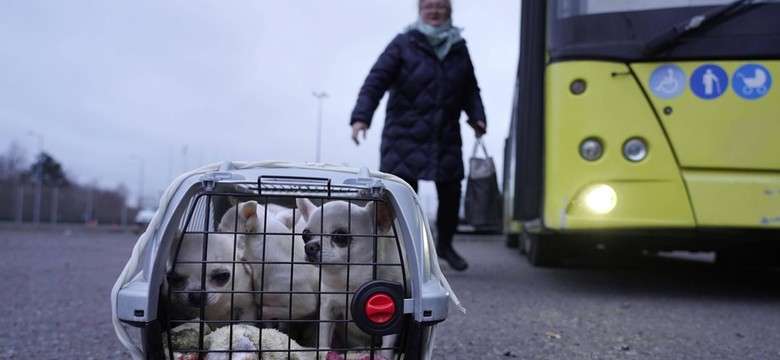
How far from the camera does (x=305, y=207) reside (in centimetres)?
237

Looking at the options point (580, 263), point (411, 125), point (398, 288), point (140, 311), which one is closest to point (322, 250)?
point (398, 288)

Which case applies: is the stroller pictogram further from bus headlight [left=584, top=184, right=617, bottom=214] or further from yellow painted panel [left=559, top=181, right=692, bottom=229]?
bus headlight [left=584, top=184, right=617, bottom=214]

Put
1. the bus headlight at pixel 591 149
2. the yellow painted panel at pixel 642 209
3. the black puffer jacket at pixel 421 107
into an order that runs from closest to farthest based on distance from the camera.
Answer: the yellow painted panel at pixel 642 209 < the bus headlight at pixel 591 149 < the black puffer jacket at pixel 421 107

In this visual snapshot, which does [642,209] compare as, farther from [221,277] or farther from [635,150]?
[221,277]

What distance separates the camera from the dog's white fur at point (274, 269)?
205 cm

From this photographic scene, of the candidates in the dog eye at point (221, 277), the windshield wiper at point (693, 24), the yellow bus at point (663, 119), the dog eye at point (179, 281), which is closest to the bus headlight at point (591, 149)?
the yellow bus at point (663, 119)

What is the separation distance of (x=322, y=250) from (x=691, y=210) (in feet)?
8.34

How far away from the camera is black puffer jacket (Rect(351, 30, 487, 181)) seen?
172 inches

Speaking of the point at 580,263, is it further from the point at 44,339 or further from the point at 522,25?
the point at 44,339

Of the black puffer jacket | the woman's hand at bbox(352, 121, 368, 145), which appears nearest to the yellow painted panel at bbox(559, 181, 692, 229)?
the black puffer jacket

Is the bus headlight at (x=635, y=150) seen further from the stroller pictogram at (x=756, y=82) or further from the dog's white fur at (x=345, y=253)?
the dog's white fur at (x=345, y=253)

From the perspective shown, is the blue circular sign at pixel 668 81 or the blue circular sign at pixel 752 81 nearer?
the blue circular sign at pixel 752 81

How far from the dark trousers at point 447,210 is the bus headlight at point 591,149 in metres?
1.04

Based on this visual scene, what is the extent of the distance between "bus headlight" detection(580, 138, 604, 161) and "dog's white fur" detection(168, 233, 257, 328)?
242 centimetres
